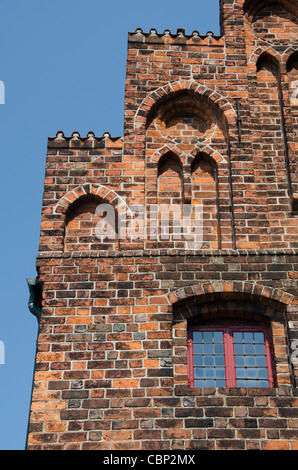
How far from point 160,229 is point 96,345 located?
67.7 inches

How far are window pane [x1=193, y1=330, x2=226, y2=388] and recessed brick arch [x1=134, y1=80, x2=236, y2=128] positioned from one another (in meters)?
2.93

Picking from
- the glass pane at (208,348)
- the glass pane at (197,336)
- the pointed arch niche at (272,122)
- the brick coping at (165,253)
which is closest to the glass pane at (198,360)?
the glass pane at (208,348)

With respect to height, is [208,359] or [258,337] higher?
[258,337]

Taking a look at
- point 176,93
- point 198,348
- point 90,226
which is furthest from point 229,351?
point 176,93

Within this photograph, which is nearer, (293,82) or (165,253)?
(165,253)

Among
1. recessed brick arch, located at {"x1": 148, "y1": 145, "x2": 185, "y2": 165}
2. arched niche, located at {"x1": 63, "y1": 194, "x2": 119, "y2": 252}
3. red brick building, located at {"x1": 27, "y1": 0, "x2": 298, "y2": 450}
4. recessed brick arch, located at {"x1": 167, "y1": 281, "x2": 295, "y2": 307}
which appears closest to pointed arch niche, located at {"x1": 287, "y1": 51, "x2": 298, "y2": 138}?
red brick building, located at {"x1": 27, "y1": 0, "x2": 298, "y2": 450}

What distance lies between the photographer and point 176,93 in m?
10.6

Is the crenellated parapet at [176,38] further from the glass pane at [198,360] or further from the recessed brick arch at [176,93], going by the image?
the glass pane at [198,360]

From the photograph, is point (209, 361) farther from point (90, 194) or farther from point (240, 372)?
point (90, 194)

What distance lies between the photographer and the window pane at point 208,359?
860 centimetres

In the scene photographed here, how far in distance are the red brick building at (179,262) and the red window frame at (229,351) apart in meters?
0.02

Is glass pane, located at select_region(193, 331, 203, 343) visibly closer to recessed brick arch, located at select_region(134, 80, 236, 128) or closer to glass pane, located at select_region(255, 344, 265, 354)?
glass pane, located at select_region(255, 344, 265, 354)

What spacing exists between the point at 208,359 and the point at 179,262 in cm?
114

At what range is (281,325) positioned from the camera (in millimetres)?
8852
